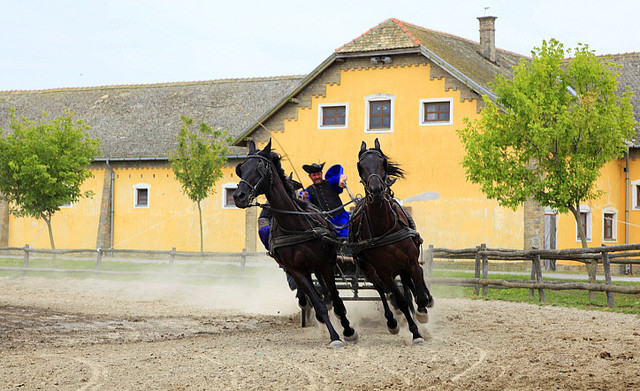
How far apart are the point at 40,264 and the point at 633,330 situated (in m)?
21.0

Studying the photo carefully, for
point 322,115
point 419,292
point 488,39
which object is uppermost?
point 488,39

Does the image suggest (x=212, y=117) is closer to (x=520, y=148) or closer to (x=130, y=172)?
(x=130, y=172)

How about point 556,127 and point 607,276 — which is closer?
point 607,276

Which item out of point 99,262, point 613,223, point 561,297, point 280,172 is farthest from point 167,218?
point 280,172

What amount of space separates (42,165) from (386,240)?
63.1 feet

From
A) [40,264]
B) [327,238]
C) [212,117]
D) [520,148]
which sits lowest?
[40,264]

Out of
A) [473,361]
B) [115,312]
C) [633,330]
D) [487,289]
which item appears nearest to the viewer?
[473,361]

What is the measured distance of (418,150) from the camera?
1027 inches

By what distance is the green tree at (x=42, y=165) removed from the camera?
85.5 ft

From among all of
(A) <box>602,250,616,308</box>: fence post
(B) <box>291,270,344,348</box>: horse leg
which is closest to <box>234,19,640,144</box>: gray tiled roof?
(A) <box>602,250,616,308</box>: fence post

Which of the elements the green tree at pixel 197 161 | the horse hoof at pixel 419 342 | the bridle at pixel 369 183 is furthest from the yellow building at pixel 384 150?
the horse hoof at pixel 419 342

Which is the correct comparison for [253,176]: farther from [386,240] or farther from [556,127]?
[556,127]

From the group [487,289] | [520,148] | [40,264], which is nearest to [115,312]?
[487,289]

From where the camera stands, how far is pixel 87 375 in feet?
23.6
